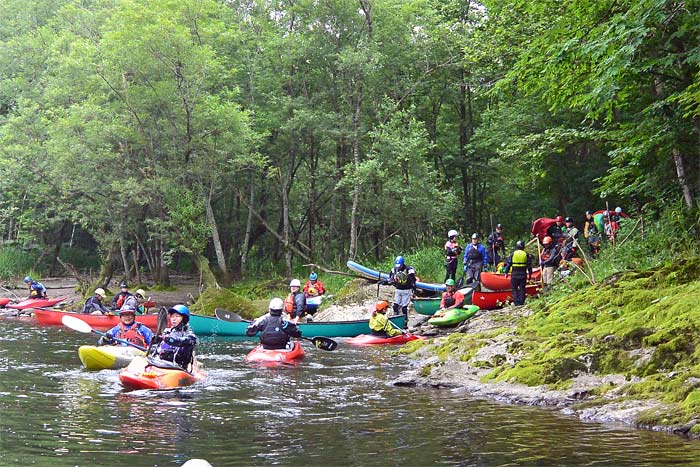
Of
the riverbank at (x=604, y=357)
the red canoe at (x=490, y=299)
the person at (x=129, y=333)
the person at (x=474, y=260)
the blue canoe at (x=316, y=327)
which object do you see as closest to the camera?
the riverbank at (x=604, y=357)

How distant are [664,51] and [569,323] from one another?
5207 mm

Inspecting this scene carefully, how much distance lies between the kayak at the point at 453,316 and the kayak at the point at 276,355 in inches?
201

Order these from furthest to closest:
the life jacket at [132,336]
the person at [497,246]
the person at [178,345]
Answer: the person at [497,246] < the life jacket at [132,336] < the person at [178,345]

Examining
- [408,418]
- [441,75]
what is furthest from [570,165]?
[408,418]

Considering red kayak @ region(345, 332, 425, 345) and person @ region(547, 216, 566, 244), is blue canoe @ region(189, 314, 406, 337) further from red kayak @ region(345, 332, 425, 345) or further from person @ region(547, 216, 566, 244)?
person @ region(547, 216, 566, 244)

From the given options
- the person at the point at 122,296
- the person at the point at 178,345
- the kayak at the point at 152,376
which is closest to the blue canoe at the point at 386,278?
the person at the point at 122,296

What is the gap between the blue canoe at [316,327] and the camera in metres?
17.3

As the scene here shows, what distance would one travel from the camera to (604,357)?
30.7 ft

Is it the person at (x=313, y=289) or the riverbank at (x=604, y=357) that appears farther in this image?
the person at (x=313, y=289)

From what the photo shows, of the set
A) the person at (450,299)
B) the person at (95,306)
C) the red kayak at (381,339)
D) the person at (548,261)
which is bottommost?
the red kayak at (381,339)

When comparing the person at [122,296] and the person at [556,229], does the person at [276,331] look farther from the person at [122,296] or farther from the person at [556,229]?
the person at [556,229]

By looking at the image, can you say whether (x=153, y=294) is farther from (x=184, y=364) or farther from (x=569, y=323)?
(x=569, y=323)

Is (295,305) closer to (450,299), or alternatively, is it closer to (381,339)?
(381,339)

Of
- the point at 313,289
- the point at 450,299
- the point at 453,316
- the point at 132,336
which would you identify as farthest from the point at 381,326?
the point at 313,289
